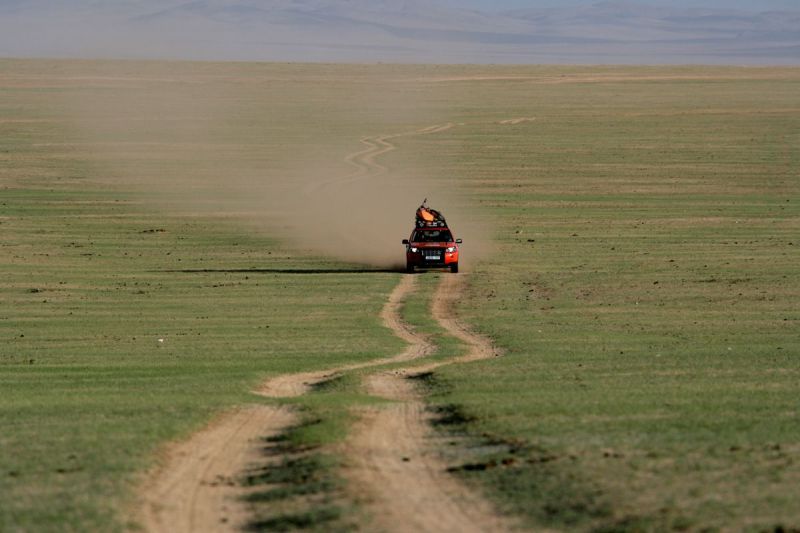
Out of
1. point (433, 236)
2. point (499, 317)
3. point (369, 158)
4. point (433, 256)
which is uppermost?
point (369, 158)

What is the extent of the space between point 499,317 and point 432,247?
10927 millimetres

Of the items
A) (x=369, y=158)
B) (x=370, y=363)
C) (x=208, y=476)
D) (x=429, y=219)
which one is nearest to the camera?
(x=208, y=476)

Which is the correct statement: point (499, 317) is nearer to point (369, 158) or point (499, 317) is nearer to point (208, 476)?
point (208, 476)

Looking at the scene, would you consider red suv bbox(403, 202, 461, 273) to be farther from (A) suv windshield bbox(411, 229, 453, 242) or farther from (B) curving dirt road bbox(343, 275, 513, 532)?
(B) curving dirt road bbox(343, 275, 513, 532)

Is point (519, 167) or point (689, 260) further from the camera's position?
point (519, 167)

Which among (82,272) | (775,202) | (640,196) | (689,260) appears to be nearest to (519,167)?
(640,196)

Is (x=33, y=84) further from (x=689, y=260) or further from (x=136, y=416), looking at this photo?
(x=136, y=416)

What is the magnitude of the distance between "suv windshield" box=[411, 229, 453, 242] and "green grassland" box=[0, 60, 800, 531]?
5.22 ft

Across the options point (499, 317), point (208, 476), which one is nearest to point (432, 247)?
point (499, 317)

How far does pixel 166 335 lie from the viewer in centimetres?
3425

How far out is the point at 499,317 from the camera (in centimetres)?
3759

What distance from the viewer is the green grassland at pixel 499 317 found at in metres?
17.5

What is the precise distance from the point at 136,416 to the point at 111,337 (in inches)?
481

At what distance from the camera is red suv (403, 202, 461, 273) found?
4819 centimetres
